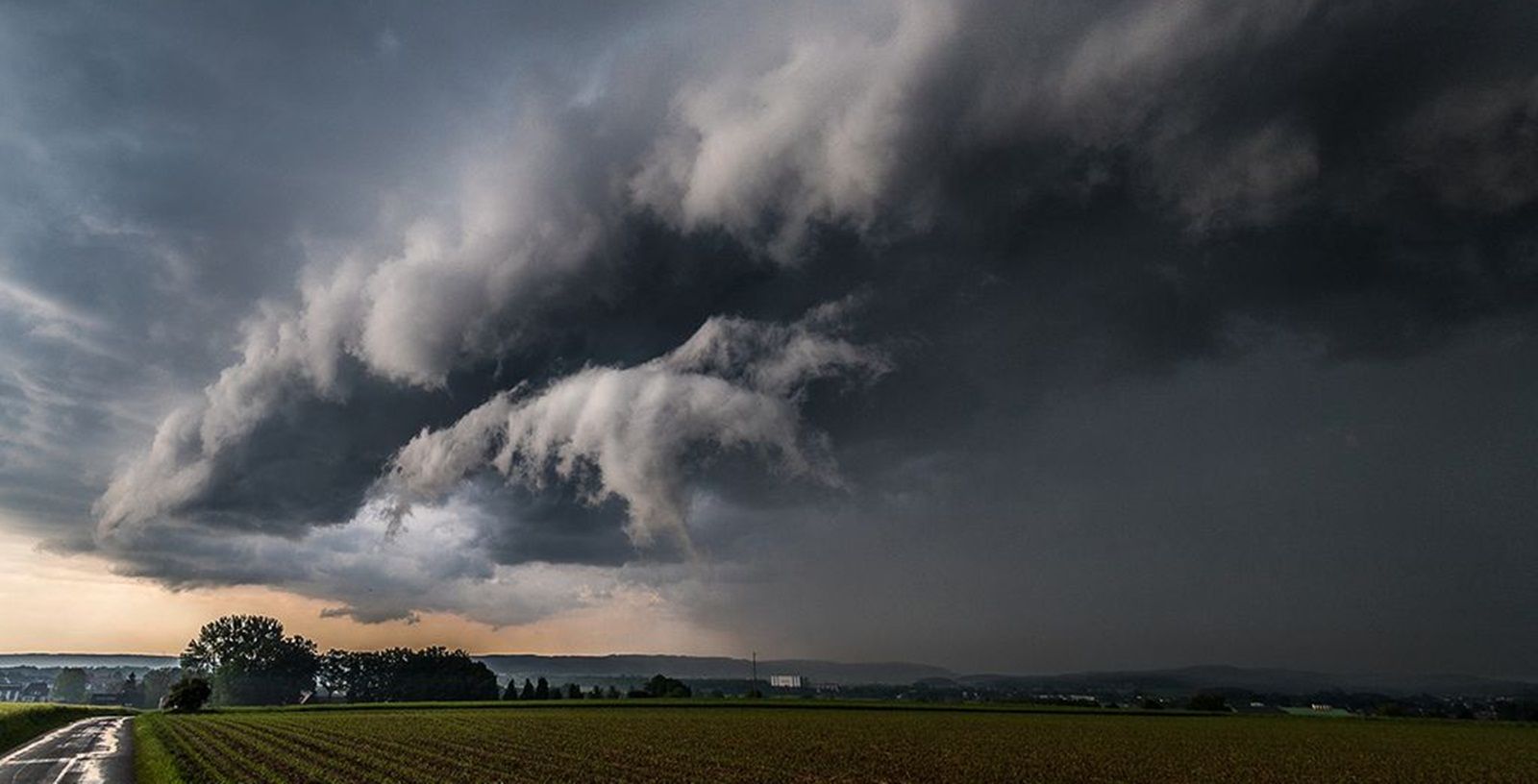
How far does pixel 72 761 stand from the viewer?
48.1 m

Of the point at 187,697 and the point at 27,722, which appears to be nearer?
the point at 27,722

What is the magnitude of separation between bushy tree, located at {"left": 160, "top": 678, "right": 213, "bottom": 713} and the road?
63258mm

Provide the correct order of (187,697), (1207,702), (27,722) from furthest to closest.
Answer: (1207,702) < (187,697) < (27,722)

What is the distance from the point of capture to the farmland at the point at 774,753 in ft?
139

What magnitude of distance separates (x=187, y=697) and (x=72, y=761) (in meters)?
95.4

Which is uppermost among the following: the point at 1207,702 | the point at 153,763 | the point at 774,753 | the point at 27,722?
the point at 153,763

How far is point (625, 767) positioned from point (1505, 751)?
3226 inches

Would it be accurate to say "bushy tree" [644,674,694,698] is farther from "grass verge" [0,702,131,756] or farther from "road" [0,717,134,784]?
"road" [0,717,134,784]

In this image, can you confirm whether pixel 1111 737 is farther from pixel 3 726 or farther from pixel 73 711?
pixel 73 711

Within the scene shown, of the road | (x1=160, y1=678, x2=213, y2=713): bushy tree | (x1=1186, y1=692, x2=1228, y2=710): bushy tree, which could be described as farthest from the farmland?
(x1=1186, y1=692, x2=1228, y2=710): bushy tree

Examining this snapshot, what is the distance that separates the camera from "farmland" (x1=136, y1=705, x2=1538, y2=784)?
42.4m

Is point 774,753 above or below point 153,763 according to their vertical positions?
below

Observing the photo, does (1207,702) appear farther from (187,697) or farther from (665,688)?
(187,697)

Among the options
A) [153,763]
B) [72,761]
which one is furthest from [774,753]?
[72,761]
